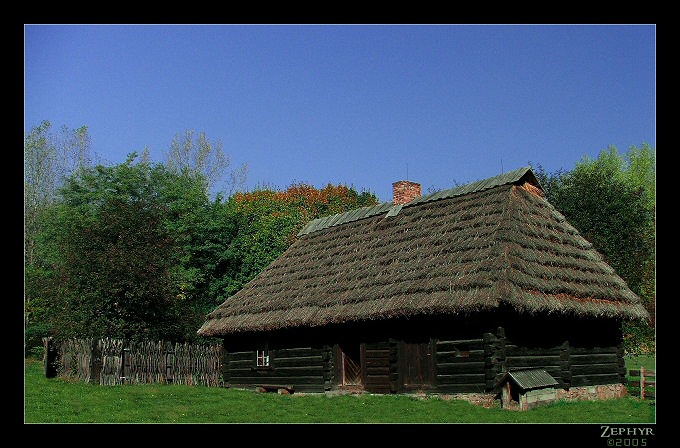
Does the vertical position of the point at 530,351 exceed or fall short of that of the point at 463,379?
it exceeds it

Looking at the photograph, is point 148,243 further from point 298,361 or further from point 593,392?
point 593,392

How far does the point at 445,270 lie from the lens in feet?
63.9

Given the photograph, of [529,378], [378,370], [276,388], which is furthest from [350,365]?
[529,378]

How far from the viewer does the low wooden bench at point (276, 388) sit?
2330 centimetres

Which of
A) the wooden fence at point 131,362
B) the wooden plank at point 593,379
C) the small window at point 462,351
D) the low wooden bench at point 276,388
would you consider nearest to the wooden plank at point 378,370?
the small window at point 462,351

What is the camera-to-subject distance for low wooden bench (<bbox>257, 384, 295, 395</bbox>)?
23.3 m

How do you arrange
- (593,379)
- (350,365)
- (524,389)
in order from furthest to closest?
(350,365) → (593,379) → (524,389)

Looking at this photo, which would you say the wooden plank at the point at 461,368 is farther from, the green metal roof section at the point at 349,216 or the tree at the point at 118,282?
the tree at the point at 118,282

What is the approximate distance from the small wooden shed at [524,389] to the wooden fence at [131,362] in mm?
12509

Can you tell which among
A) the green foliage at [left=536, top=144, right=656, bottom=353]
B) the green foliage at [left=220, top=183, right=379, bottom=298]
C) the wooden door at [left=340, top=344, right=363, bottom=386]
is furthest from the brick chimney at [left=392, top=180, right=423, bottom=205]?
the green foliage at [left=220, top=183, right=379, bottom=298]

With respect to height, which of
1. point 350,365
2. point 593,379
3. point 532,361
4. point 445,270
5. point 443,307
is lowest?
point 593,379

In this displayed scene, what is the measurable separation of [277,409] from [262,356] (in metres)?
6.76

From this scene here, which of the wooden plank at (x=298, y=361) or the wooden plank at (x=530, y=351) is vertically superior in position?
the wooden plank at (x=530, y=351)
